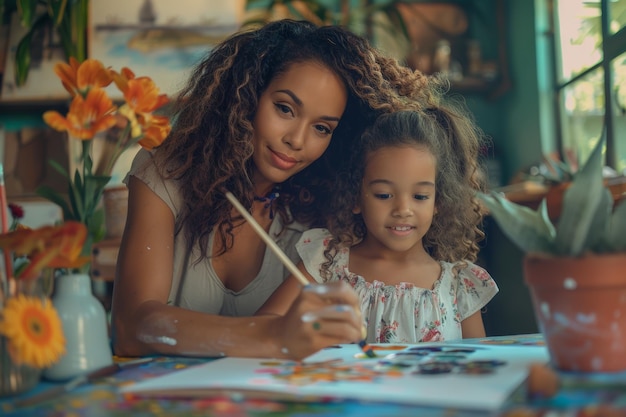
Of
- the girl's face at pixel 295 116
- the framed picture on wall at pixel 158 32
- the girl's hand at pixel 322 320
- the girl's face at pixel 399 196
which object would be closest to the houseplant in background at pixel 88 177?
the girl's hand at pixel 322 320

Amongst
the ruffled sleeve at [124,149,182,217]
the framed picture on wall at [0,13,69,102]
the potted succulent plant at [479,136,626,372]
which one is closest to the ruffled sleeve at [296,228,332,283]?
the ruffled sleeve at [124,149,182,217]

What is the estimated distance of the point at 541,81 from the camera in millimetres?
3449

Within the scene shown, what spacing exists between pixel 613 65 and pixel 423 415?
8.18ft

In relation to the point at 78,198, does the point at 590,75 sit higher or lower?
higher

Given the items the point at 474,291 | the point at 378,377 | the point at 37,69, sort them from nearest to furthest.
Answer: the point at 378,377 < the point at 474,291 < the point at 37,69

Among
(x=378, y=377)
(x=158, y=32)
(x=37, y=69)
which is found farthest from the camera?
(x=158, y=32)

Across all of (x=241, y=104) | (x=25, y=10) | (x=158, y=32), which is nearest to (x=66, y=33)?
(x=25, y=10)

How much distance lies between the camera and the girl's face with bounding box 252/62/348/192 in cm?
134

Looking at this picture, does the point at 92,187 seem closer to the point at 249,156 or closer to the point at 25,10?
the point at 249,156

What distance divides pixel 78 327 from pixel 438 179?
881 millimetres

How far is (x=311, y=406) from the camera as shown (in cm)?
63

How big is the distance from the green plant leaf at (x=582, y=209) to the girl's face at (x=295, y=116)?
69cm

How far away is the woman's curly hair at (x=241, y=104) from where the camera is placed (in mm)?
1368

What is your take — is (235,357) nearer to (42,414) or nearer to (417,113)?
(42,414)
